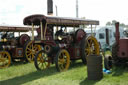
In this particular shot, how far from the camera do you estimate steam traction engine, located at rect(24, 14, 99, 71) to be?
25.6 feet

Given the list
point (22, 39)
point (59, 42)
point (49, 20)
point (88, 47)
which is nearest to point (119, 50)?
point (88, 47)

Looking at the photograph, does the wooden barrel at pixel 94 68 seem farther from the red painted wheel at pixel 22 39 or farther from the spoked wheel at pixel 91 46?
the red painted wheel at pixel 22 39

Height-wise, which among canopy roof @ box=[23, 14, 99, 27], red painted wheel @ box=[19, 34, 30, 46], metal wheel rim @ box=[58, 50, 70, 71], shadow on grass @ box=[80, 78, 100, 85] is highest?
canopy roof @ box=[23, 14, 99, 27]

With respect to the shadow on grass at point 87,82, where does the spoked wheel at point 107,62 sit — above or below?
above

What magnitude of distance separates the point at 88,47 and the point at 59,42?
5.34ft

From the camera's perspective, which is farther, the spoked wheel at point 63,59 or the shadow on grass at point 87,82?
the spoked wheel at point 63,59

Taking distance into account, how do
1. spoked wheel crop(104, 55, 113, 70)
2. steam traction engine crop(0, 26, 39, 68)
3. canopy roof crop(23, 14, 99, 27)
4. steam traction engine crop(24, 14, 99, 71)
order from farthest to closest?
1. steam traction engine crop(0, 26, 39, 68)
2. steam traction engine crop(24, 14, 99, 71)
3. canopy roof crop(23, 14, 99, 27)
4. spoked wheel crop(104, 55, 113, 70)

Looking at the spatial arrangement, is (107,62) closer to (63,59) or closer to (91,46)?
(63,59)

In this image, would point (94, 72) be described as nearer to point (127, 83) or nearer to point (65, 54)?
point (127, 83)

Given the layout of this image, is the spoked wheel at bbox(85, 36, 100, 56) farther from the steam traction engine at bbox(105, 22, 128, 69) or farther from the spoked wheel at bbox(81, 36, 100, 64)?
the steam traction engine at bbox(105, 22, 128, 69)

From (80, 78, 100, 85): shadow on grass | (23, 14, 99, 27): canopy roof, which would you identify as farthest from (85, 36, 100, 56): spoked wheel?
(80, 78, 100, 85): shadow on grass

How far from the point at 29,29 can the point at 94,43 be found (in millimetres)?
3937

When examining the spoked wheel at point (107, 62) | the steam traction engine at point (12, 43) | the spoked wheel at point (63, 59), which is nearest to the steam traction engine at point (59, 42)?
the spoked wheel at point (63, 59)

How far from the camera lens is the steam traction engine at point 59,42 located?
307 inches
